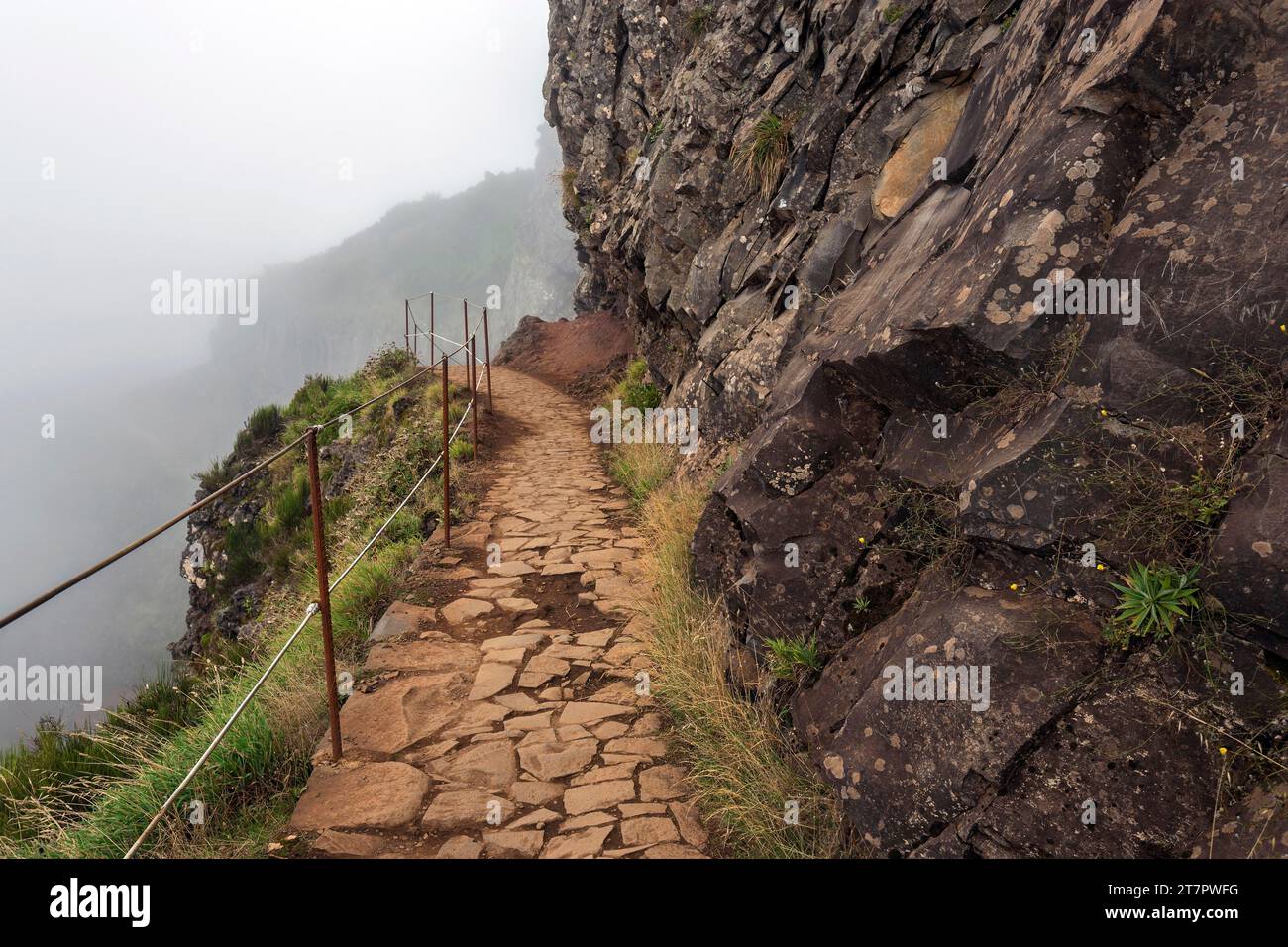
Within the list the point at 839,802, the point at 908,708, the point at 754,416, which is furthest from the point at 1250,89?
the point at 754,416

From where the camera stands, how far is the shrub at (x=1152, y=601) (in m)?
2.21

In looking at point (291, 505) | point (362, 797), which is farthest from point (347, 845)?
point (291, 505)

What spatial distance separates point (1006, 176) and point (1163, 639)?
2.18 m

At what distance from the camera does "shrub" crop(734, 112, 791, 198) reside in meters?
7.54

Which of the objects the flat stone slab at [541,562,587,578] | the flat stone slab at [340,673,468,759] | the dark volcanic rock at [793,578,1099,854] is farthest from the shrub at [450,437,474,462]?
the dark volcanic rock at [793,578,1099,854]

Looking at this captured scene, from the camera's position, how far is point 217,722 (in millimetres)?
3850

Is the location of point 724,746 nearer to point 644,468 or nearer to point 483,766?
point 483,766

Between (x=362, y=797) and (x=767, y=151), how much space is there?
716 cm

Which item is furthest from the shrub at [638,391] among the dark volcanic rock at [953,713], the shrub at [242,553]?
the dark volcanic rock at [953,713]

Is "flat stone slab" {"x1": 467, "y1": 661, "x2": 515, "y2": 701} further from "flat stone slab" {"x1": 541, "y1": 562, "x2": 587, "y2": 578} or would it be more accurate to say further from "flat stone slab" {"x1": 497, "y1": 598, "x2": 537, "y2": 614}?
"flat stone slab" {"x1": 541, "y1": 562, "x2": 587, "y2": 578}

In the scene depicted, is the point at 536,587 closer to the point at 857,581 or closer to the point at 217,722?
the point at 217,722

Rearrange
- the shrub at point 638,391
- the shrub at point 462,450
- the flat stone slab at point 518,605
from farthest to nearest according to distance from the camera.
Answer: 1. the shrub at point 638,391
2. the shrub at point 462,450
3. the flat stone slab at point 518,605

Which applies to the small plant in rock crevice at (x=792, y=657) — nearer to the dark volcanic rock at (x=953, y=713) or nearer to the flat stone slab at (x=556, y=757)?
the dark volcanic rock at (x=953, y=713)

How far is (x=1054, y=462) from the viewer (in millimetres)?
2629
